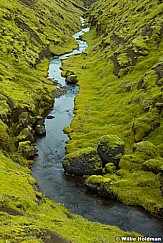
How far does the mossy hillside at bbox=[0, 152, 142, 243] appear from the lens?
32.3 m

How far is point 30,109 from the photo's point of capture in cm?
8462

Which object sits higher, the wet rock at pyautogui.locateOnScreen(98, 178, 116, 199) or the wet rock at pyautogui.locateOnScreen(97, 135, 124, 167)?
the wet rock at pyautogui.locateOnScreen(97, 135, 124, 167)

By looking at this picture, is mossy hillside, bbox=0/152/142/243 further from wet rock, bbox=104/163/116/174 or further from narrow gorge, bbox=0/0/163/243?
wet rock, bbox=104/163/116/174

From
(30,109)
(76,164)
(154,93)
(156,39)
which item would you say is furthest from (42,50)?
(76,164)

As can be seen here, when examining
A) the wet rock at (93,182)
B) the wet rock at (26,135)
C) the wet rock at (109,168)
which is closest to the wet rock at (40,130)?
the wet rock at (26,135)

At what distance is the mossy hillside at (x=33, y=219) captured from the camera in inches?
1273

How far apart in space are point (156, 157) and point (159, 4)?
8279cm

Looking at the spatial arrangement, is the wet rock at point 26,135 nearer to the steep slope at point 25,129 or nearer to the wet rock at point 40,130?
the steep slope at point 25,129

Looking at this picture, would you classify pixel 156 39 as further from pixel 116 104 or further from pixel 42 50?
pixel 42 50

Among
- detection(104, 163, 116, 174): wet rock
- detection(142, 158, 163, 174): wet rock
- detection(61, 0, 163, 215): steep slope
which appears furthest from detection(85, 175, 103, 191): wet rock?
detection(142, 158, 163, 174): wet rock

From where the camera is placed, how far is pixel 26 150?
2650 inches

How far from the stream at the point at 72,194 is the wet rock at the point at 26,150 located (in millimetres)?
1401

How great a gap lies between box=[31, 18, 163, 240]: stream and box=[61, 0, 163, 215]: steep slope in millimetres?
1993

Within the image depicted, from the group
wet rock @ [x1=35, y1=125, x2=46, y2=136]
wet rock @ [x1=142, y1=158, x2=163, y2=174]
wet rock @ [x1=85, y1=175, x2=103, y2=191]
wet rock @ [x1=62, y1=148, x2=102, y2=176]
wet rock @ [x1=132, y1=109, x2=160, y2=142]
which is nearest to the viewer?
wet rock @ [x1=85, y1=175, x2=103, y2=191]
